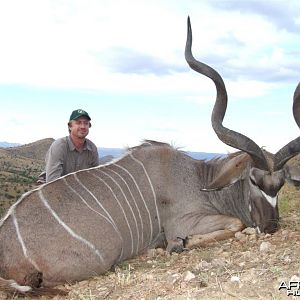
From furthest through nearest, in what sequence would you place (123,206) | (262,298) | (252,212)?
(252,212) → (123,206) → (262,298)

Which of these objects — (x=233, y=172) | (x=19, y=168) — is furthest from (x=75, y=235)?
(x=19, y=168)

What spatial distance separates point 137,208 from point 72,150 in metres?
1.18

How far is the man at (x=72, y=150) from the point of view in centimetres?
538

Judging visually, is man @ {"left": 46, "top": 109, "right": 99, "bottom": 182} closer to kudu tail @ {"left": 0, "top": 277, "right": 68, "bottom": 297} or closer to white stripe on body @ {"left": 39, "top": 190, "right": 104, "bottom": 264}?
white stripe on body @ {"left": 39, "top": 190, "right": 104, "bottom": 264}

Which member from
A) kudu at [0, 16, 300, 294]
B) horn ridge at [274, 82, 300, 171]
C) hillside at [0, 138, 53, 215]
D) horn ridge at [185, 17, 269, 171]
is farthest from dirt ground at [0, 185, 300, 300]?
hillside at [0, 138, 53, 215]

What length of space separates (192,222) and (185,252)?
322mm

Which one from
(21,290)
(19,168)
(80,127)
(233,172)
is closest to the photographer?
(21,290)

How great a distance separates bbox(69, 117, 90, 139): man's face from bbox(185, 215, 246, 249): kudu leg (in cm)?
150

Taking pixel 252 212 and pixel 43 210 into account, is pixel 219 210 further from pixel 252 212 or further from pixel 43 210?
pixel 43 210

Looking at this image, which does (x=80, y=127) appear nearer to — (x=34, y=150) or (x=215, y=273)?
(x=215, y=273)

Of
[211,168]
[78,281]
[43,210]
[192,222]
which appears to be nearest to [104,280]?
[78,281]

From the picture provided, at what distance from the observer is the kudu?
3.86 meters

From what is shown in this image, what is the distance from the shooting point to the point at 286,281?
2.80 metres

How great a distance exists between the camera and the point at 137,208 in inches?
183
